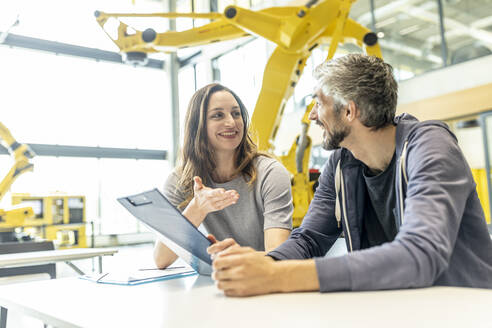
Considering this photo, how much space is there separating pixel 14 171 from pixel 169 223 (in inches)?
223

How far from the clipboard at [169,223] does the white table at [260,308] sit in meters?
0.13

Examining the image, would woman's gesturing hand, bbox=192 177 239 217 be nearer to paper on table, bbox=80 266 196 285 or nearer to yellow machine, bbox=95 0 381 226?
paper on table, bbox=80 266 196 285

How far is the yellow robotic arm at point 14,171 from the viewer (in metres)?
5.90

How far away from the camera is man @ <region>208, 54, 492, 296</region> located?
94 centimetres

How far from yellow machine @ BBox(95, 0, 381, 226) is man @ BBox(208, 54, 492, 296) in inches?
68.6

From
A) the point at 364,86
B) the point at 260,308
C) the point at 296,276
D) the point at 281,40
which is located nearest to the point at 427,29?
the point at 281,40

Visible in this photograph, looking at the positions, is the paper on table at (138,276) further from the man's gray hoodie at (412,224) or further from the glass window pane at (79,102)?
the glass window pane at (79,102)

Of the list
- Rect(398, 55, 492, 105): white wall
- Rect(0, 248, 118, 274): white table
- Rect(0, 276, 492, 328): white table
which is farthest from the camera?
Rect(398, 55, 492, 105): white wall

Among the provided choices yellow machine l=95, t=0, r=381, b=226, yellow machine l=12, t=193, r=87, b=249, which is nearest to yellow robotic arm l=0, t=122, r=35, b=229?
yellow machine l=95, t=0, r=381, b=226

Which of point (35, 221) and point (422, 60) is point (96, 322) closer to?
point (422, 60)

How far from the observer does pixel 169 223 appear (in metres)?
1.21

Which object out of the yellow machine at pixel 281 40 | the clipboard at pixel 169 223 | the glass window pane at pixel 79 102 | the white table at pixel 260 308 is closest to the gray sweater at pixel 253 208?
the clipboard at pixel 169 223

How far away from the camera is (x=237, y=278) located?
97 cm

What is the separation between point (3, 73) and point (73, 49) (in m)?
2.04
